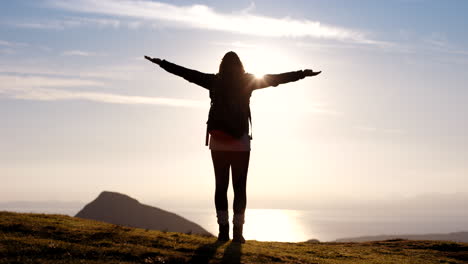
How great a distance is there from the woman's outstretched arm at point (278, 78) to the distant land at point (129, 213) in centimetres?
11925

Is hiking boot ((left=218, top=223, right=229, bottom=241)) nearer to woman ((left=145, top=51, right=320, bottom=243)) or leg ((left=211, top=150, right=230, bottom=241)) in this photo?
woman ((left=145, top=51, right=320, bottom=243))

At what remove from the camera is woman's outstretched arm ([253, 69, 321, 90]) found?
16.8m

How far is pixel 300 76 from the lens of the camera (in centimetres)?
1716

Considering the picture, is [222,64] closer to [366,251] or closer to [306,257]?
[306,257]

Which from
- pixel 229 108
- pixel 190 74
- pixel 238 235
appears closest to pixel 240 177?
pixel 238 235

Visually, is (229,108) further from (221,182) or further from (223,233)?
(223,233)

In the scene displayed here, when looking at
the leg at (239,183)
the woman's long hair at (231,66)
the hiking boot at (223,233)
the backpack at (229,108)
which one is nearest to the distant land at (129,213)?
the hiking boot at (223,233)

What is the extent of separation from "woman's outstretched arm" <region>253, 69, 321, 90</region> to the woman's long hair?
0.70 metres

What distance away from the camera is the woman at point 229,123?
52.9ft

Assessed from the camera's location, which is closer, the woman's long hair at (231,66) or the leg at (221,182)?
the leg at (221,182)

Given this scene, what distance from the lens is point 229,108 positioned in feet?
53.6

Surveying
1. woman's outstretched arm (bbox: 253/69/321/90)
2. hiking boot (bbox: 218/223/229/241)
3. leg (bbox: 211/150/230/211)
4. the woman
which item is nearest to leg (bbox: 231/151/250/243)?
the woman

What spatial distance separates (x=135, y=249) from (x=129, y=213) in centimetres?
13255

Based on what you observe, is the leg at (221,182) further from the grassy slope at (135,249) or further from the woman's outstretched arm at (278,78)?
the woman's outstretched arm at (278,78)
